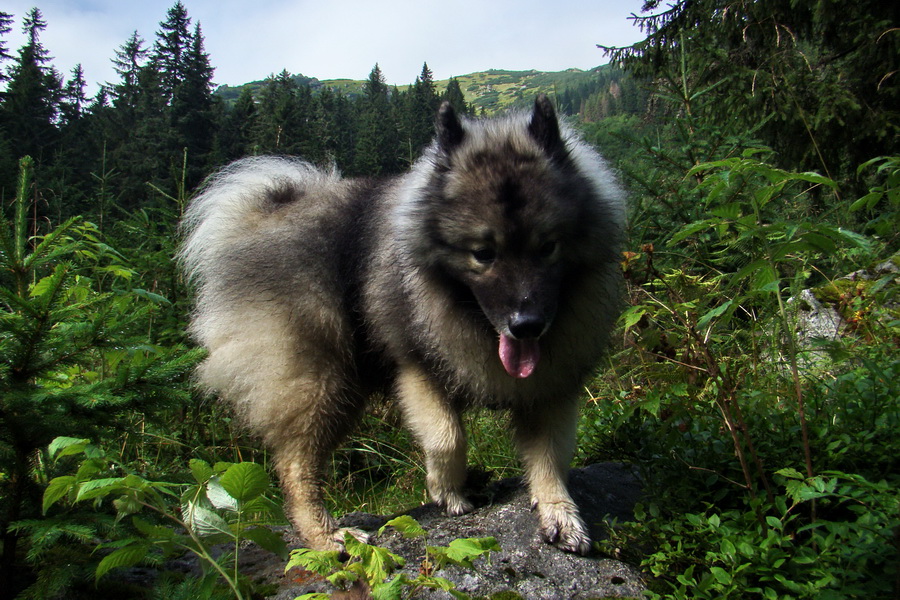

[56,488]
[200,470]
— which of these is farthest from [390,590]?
[56,488]

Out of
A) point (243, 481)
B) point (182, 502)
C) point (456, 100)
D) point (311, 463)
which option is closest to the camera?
point (243, 481)

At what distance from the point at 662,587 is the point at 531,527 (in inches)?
26.1

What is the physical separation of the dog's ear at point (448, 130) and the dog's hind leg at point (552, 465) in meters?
1.28

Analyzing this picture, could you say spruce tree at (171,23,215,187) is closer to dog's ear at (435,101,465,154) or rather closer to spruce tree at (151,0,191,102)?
spruce tree at (151,0,191,102)

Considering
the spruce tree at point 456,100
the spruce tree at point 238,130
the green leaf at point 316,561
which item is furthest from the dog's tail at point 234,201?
the spruce tree at point 238,130

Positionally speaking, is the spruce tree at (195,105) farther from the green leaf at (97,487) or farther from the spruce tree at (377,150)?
the green leaf at (97,487)

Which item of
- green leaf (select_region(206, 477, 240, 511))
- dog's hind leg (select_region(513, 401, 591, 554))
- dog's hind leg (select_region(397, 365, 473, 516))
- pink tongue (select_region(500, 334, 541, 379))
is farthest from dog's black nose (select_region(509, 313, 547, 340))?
green leaf (select_region(206, 477, 240, 511))

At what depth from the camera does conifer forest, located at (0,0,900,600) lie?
1.62 metres

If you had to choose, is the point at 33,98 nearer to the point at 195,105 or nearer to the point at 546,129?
the point at 195,105

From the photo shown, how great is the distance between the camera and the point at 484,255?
95.1 inches

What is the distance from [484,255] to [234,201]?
1.71 meters

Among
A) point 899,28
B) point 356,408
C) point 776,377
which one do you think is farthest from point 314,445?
point 899,28

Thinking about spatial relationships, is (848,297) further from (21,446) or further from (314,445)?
(21,446)

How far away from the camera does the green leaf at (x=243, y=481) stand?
4.48ft
